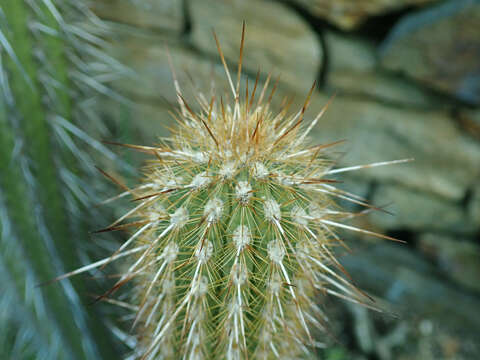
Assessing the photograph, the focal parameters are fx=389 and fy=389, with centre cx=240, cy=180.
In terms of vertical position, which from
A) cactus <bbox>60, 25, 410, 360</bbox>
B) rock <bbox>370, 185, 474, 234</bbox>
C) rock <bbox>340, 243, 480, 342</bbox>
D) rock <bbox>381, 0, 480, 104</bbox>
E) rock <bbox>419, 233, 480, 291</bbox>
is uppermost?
rock <bbox>381, 0, 480, 104</bbox>

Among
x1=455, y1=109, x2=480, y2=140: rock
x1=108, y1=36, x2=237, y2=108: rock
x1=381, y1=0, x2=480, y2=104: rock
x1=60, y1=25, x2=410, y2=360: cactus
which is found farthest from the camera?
x1=108, y1=36, x2=237, y2=108: rock

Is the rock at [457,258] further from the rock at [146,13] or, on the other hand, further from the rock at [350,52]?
the rock at [146,13]

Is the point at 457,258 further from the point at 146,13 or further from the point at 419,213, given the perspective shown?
the point at 146,13

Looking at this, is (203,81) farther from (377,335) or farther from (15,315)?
(377,335)

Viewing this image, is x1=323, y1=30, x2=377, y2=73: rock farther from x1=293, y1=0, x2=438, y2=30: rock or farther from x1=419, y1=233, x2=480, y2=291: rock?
x1=419, y1=233, x2=480, y2=291: rock

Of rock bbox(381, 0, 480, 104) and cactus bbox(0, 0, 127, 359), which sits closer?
cactus bbox(0, 0, 127, 359)

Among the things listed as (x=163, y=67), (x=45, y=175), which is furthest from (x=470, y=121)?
(x=45, y=175)

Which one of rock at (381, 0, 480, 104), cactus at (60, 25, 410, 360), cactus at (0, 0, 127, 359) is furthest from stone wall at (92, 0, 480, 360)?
cactus at (60, 25, 410, 360)
